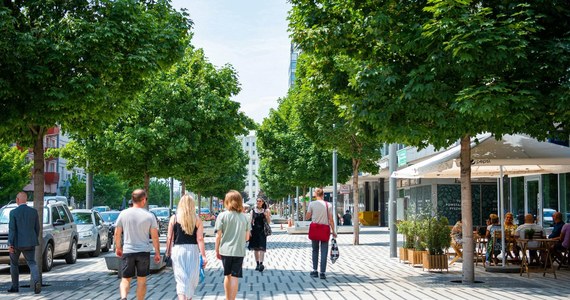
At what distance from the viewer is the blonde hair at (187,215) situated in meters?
9.56

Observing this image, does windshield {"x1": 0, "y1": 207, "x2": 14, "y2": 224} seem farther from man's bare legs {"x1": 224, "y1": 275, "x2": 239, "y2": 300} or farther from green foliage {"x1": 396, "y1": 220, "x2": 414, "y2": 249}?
man's bare legs {"x1": 224, "y1": 275, "x2": 239, "y2": 300}

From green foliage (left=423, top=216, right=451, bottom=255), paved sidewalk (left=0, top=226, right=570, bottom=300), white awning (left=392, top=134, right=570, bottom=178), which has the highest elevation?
white awning (left=392, top=134, right=570, bottom=178)

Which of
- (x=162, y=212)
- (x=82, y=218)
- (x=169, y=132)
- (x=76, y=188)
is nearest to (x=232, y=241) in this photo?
(x=169, y=132)

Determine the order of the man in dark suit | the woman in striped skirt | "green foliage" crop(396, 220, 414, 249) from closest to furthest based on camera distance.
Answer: the woman in striped skirt, the man in dark suit, "green foliage" crop(396, 220, 414, 249)

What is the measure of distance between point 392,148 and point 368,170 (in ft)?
33.1

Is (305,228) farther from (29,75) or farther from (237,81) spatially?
(29,75)

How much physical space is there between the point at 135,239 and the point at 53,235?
10659 millimetres

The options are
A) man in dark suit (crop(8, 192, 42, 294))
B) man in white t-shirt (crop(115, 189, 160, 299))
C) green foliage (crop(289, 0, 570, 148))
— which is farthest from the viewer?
man in dark suit (crop(8, 192, 42, 294))

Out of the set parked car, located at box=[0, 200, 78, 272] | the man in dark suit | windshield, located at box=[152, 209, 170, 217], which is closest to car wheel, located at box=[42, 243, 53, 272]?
parked car, located at box=[0, 200, 78, 272]

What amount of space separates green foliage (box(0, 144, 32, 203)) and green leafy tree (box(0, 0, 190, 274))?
131 feet

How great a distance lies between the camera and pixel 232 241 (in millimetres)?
10477

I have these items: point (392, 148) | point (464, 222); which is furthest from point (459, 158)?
point (392, 148)

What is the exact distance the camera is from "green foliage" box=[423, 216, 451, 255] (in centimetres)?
1675

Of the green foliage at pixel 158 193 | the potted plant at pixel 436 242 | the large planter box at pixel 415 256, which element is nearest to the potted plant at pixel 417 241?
the large planter box at pixel 415 256
